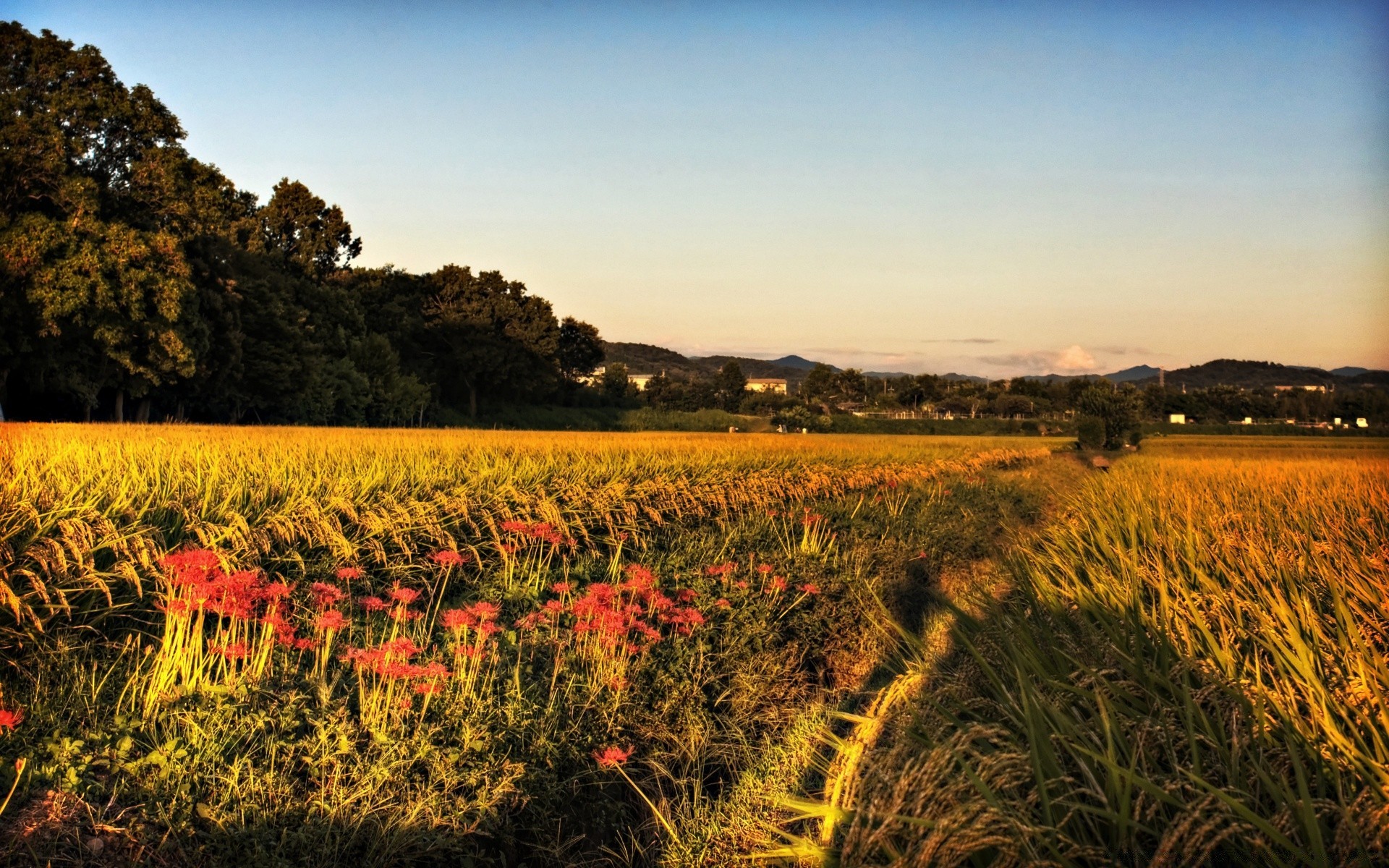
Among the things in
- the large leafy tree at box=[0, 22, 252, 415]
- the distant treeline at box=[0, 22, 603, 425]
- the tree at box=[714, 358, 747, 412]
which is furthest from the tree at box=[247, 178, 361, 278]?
the tree at box=[714, 358, 747, 412]

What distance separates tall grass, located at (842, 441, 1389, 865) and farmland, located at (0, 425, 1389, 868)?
0.07 feet

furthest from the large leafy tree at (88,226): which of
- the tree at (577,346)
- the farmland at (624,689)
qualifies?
the tree at (577,346)

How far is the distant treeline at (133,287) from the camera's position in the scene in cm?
2466

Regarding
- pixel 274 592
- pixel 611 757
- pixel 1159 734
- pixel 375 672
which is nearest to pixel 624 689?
pixel 611 757

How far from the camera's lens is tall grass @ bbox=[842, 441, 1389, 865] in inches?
74.4

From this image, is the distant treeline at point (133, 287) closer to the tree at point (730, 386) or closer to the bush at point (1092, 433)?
the bush at point (1092, 433)

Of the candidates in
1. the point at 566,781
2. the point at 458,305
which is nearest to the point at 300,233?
the point at 458,305

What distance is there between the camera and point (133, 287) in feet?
83.5

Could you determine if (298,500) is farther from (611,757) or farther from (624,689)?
(611,757)

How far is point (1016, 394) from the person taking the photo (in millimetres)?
130750

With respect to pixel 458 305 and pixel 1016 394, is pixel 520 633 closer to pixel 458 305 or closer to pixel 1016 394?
pixel 458 305

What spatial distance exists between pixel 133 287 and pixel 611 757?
27.3 m

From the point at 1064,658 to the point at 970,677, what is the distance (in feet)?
1.16

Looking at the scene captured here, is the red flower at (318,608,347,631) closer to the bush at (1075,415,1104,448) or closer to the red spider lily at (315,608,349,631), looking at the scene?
the red spider lily at (315,608,349,631)
